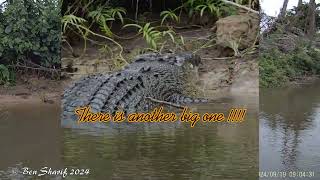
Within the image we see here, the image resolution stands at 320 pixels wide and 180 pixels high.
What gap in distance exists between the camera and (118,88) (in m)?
2.96

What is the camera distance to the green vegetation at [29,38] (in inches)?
195

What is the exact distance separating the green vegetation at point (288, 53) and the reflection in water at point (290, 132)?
875 mm

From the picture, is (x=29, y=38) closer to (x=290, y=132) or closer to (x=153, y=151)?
(x=153, y=151)

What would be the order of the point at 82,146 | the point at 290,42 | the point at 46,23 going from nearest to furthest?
Answer: 1. the point at 82,146
2. the point at 46,23
3. the point at 290,42

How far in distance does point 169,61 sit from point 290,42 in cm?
312

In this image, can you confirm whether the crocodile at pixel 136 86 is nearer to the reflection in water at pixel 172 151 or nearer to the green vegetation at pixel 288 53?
the reflection in water at pixel 172 151

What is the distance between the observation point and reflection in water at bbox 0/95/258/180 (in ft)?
6.97

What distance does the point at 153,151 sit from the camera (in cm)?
236

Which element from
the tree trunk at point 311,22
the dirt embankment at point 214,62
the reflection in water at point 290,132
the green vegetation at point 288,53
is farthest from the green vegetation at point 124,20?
the tree trunk at point 311,22

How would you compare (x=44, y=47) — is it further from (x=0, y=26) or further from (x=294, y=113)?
(x=294, y=113)

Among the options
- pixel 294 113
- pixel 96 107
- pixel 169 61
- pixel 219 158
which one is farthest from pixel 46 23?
pixel 219 158

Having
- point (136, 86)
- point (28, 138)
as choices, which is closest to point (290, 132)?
point (136, 86)

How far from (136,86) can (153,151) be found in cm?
85

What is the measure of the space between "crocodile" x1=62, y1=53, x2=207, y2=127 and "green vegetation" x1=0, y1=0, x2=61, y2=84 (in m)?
1.87
